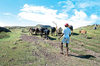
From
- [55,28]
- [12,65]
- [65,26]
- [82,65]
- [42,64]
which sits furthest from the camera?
[55,28]

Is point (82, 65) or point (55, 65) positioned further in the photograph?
point (82, 65)

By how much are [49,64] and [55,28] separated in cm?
1912

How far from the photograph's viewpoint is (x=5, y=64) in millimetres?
5742

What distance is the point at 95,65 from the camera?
703cm

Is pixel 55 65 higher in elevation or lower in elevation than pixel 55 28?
lower

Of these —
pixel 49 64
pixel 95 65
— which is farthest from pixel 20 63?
pixel 95 65

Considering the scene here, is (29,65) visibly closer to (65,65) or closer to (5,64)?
(5,64)

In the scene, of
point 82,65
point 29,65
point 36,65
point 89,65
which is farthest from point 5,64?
point 89,65

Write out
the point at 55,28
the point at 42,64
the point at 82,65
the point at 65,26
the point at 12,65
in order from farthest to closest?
the point at 55,28 → the point at 65,26 → the point at 82,65 → the point at 42,64 → the point at 12,65

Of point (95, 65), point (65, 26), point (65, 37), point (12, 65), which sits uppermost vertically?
point (65, 26)

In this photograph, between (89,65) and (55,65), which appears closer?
(55,65)

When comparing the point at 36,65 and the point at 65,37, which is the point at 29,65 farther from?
the point at 65,37

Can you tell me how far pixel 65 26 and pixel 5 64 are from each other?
5263 mm

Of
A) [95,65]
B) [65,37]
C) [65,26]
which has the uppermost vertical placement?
[65,26]
